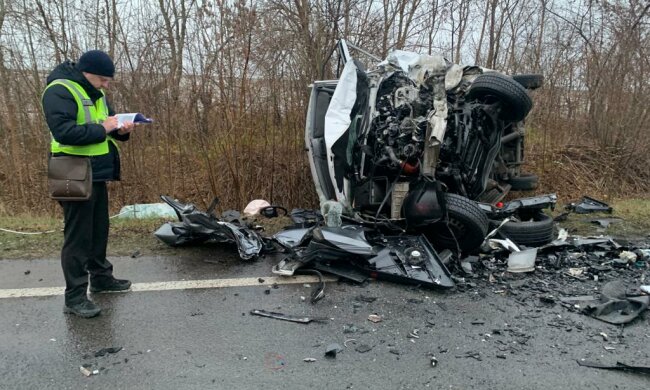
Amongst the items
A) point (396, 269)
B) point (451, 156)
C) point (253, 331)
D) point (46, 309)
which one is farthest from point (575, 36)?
point (46, 309)

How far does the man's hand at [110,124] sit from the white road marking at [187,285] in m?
1.29

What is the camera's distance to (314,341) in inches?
→ 116

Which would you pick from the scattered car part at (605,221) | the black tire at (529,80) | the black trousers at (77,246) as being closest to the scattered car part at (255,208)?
the black trousers at (77,246)

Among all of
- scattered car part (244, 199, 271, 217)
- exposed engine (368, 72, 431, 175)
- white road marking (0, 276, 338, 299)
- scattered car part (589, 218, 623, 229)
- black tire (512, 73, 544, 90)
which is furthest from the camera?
scattered car part (244, 199, 271, 217)

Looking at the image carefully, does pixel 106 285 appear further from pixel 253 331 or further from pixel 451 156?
pixel 451 156

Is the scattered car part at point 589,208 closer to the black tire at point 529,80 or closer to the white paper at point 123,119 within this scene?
the black tire at point 529,80

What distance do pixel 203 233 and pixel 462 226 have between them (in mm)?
2487

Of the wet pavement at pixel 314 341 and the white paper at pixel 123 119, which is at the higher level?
the white paper at pixel 123 119

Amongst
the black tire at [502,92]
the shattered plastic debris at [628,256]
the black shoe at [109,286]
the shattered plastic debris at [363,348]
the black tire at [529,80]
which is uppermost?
the black tire at [529,80]

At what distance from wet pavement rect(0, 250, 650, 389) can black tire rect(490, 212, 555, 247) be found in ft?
4.14

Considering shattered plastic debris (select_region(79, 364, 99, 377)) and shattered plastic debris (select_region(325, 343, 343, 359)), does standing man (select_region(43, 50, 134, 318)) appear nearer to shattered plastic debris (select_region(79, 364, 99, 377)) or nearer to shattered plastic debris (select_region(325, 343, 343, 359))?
shattered plastic debris (select_region(79, 364, 99, 377))

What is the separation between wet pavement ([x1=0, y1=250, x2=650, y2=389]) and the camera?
2.54 m

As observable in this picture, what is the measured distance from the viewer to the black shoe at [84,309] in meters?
3.22

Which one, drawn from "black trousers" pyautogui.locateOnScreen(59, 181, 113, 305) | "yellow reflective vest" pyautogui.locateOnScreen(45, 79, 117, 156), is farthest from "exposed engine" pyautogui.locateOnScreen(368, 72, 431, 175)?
"black trousers" pyautogui.locateOnScreen(59, 181, 113, 305)
